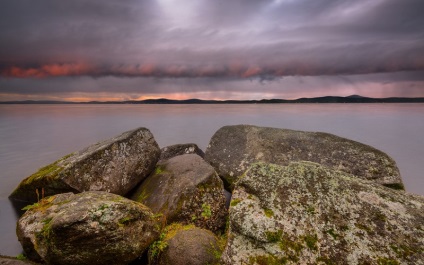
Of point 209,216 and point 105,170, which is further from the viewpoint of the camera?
point 105,170

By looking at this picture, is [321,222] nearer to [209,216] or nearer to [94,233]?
[209,216]

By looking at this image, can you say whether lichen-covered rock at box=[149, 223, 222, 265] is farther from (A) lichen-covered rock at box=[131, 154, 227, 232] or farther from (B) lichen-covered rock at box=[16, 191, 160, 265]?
(A) lichen-covered rock at box=[131, 154, 227, 232]

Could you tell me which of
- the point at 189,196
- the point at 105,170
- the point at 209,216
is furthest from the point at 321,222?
the point at 105,170

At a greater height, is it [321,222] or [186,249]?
[321,222]

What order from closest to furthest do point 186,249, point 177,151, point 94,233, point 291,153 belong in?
point 94,233 → point 186,249 → point 291,153 → point 177,151

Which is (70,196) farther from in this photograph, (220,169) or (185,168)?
(220,169)

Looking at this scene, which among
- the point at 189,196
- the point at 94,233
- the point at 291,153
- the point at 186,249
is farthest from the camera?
the point at 291,153

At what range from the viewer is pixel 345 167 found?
9570 millimetres

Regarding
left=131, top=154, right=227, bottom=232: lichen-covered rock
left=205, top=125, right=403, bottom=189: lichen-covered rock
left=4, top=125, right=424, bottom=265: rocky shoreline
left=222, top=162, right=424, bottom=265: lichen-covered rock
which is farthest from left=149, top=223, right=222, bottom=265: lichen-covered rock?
left=205, top=125, right=403, bottom=189: lichen-covered rock

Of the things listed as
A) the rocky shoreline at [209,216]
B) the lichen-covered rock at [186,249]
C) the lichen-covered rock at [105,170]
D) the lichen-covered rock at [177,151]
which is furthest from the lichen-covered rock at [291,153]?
the lichen-covered rock at [186,249]

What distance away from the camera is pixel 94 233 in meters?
4.89

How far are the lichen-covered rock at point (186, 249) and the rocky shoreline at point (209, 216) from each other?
21mm

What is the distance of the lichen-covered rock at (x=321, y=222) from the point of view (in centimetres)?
384

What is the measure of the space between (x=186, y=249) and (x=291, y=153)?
6.46 m
